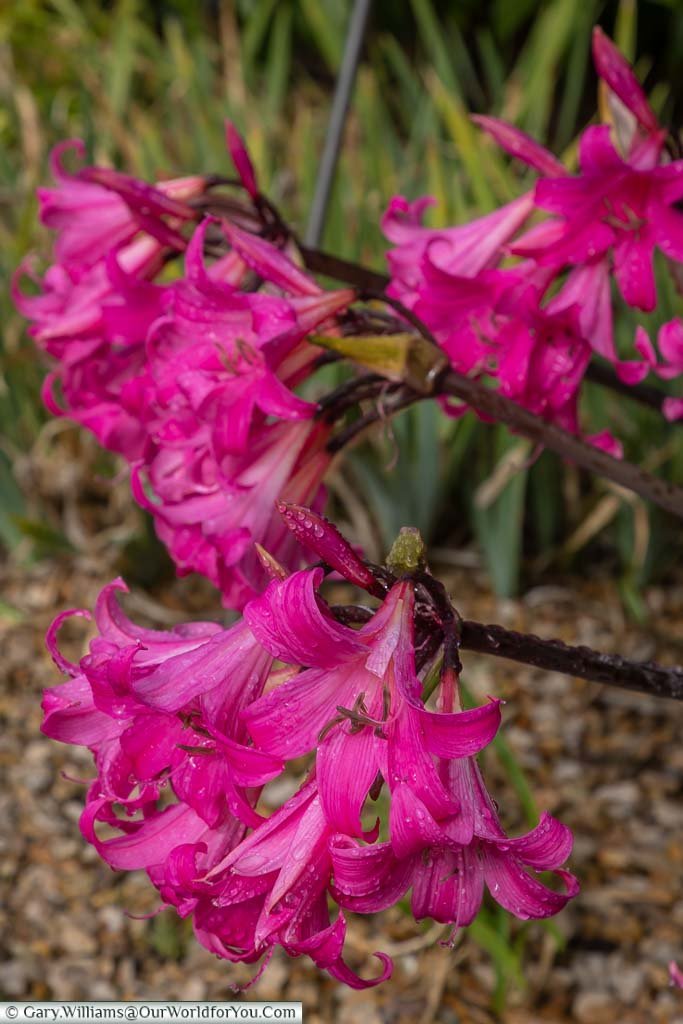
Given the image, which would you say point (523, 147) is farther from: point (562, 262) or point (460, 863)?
point (460, 863)

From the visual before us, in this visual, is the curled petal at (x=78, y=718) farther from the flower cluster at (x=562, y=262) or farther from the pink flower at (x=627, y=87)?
the pink flower at (x=627, y=87)

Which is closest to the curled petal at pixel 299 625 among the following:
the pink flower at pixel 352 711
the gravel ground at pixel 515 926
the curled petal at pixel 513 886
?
the pink flower at pixel 352 711

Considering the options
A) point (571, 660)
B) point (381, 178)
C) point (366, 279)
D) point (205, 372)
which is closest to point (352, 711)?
point (571, 660)

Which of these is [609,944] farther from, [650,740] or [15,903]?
[15,903]

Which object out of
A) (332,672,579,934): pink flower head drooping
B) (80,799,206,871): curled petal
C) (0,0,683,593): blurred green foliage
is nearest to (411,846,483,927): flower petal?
(332,672,579,934): pink flower head drooping

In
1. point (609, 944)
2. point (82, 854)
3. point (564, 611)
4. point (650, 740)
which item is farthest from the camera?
point (564, 611)

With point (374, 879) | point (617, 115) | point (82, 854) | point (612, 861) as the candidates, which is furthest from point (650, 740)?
point (374, 879)
